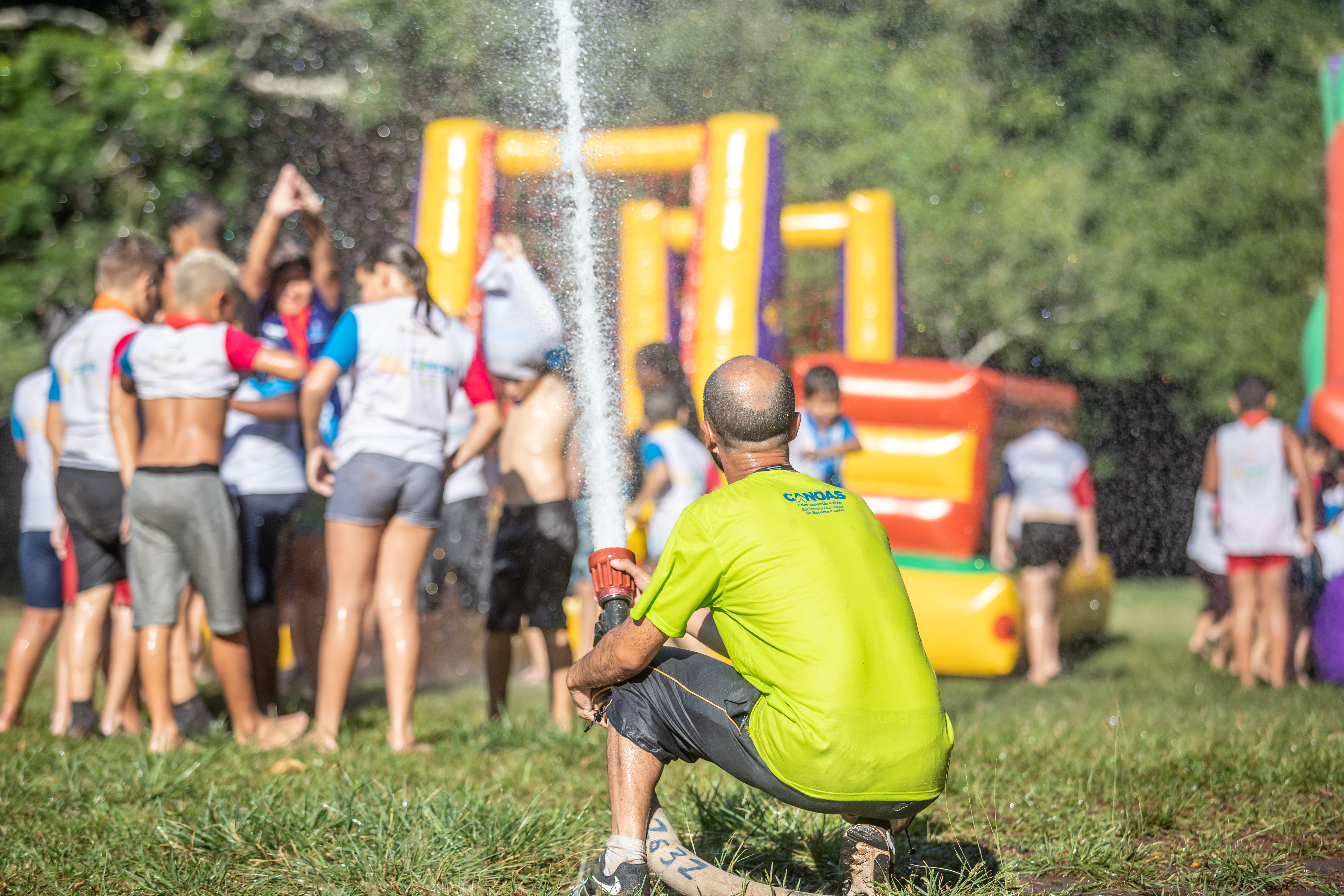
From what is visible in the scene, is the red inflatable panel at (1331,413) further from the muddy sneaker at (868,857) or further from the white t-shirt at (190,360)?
the white t-shirt at (190,360)

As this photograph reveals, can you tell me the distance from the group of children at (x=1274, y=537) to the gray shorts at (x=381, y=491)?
491 cm

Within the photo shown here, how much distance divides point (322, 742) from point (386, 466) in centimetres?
107

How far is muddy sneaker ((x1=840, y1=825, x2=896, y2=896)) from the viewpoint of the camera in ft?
8.63

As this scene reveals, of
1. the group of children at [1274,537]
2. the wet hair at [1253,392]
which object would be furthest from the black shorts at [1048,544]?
the wet hair at [1253,392]

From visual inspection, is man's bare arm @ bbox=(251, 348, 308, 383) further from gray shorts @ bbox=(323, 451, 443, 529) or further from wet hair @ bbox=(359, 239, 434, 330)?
wet hair @ bbox=(359, 239, 434, 330)

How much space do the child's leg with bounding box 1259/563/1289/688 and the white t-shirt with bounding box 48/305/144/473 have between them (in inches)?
245

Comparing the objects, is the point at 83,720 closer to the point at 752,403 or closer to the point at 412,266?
the point at 412,266

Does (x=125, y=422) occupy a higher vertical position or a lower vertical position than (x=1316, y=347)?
lower

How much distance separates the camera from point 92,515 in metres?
5.07

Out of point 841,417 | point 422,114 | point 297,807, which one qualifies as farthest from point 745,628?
point 422,114

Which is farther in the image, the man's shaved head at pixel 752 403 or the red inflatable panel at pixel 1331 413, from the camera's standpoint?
the red inflatable panel at pixel 1331 413

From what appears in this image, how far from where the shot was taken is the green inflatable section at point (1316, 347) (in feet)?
28.3

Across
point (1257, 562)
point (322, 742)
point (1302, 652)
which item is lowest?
point (1302, 652)

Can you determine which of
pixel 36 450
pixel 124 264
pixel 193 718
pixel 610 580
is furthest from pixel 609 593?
pixel 36 450
